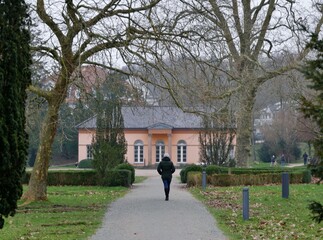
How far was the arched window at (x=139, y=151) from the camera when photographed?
70.9 metres

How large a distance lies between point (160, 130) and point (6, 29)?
5781 cm

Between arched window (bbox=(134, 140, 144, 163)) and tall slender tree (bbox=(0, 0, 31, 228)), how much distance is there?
57.4 metres

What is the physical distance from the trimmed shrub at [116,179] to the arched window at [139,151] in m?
35.4

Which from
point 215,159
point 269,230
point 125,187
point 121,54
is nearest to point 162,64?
point 121,54

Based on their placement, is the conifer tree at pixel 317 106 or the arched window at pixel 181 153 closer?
the conifer tree at pixel 317 106

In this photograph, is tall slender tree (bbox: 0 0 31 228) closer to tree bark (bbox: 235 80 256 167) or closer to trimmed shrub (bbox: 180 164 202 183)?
tree bark (bbox: 235 80 256 167)

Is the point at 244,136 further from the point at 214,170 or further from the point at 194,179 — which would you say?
the point at 194,179

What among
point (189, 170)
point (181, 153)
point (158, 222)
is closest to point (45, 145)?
point (158, 222)

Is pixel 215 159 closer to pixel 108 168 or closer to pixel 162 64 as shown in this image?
pixel 108 168

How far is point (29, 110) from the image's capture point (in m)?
24.7

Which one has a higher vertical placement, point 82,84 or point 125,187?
point 82,84

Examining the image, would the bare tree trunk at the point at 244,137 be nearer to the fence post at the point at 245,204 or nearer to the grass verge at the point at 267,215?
the grass verge at the point at 267,215

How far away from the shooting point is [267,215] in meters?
18.5

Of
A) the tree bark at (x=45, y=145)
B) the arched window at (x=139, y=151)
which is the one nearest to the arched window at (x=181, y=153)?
the arched window at (x=139, y=151)
